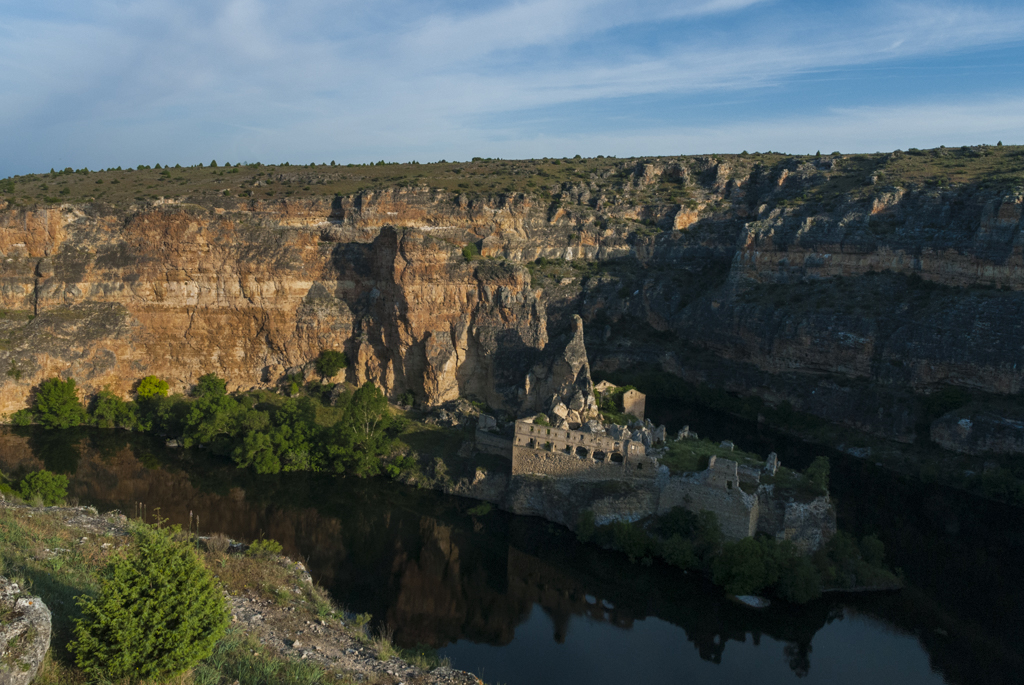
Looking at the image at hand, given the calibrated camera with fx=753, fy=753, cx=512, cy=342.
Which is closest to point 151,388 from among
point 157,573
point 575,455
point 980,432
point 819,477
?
point 575,455

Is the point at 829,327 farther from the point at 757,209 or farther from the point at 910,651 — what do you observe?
the point at 910,651

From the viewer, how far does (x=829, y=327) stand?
52.1 m

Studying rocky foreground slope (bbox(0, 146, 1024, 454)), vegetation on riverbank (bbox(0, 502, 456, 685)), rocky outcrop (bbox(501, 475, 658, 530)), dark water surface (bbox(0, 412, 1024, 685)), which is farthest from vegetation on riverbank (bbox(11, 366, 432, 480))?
vegetation on riverbank (bbox(0, 502, 456, 685))

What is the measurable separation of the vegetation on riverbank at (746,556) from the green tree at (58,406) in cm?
3175

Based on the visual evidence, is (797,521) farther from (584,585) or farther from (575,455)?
(575,455)

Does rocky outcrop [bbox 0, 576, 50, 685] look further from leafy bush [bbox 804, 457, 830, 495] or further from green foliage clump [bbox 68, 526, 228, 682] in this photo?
leafy bush [bbox 804, 457, 830, 495]

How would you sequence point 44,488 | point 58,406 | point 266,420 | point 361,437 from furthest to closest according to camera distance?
1. point 58,406
2. point 266,420
3. point 361,437
4. point 44,488

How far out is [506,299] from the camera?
44.7 meters

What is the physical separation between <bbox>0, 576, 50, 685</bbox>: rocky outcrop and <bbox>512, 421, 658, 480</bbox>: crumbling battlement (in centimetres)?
2222

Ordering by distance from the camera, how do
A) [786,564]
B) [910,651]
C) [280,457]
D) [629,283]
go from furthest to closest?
1. [629,283]
2. [280,457]
3. [786,564]
4. [910,651]

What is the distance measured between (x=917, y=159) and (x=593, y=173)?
28.9 m

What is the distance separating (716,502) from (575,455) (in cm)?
617

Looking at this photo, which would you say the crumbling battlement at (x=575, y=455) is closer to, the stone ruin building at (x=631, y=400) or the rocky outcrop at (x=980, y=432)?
the stone ruin building at (x=631, y=400)

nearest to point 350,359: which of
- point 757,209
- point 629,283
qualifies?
point 629,283
